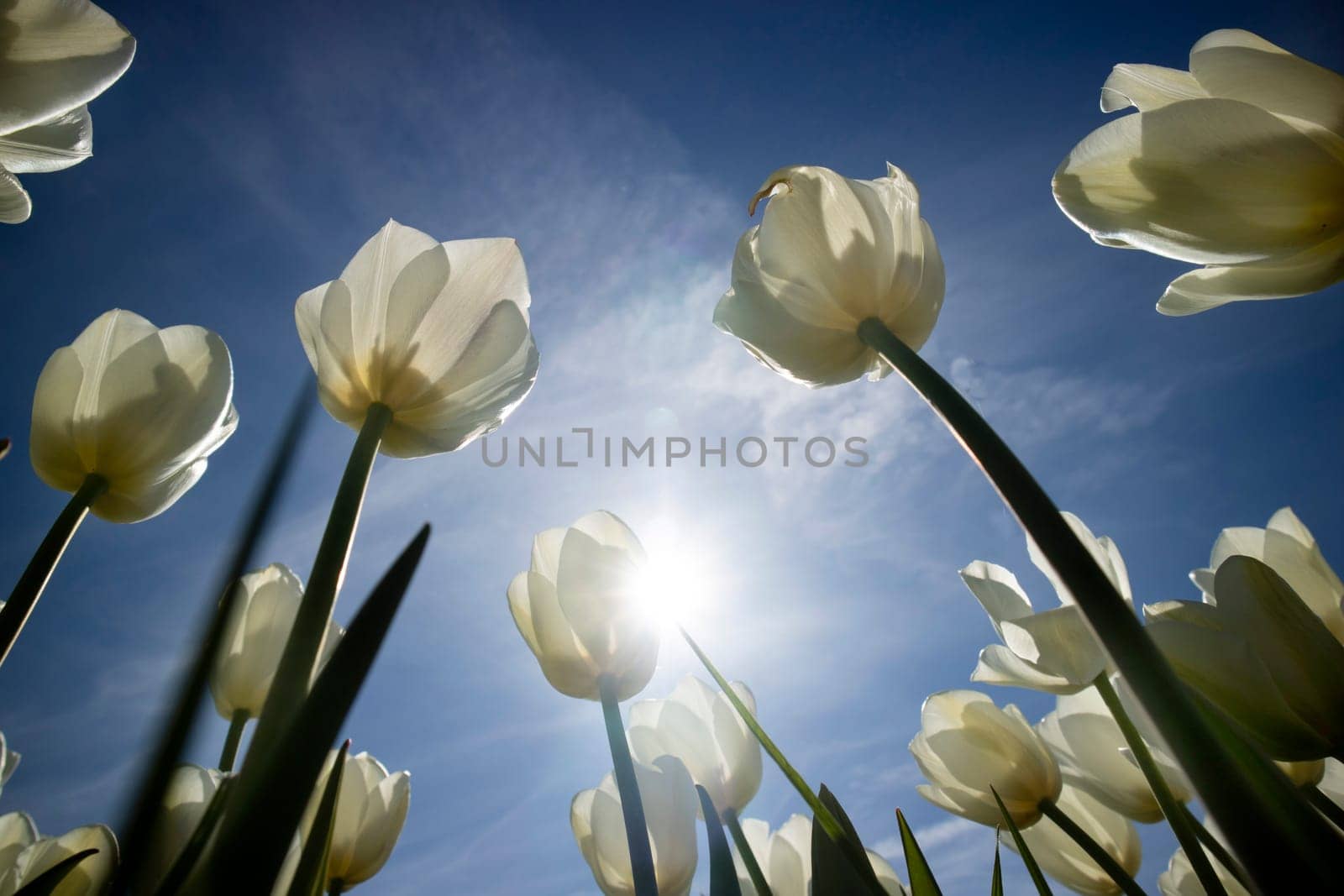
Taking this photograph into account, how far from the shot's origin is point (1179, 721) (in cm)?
33

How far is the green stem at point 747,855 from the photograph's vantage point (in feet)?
2.91

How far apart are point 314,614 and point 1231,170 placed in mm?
679

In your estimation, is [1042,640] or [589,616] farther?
[589,616]

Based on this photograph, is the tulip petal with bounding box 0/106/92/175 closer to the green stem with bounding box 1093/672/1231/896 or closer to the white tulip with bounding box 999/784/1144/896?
the green stem with bounding box 1093/672/1231/896

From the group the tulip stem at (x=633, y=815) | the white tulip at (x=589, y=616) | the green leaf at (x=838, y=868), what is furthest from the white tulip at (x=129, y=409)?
the green leaf at (x=838, y=868)

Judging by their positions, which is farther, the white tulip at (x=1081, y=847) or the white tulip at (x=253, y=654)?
the white tulip at (x=1081, y=847)

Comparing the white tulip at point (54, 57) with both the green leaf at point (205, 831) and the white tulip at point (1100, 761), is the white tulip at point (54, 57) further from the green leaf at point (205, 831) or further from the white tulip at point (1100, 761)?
the white tulip at point (1100, 761)

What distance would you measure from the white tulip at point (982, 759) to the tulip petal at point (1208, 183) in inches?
33.1

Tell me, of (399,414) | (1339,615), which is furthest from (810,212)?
(1339,615)

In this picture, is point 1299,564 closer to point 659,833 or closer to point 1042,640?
point 1042,640

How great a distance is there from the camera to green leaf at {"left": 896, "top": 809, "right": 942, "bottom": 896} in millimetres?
792

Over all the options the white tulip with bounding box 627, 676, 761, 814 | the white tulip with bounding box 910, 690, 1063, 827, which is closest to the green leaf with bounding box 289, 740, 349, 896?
the white tulip with bounding box 627, 676, 761, 814

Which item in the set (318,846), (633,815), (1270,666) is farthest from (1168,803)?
(318,846)

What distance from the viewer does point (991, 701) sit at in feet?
3.97
